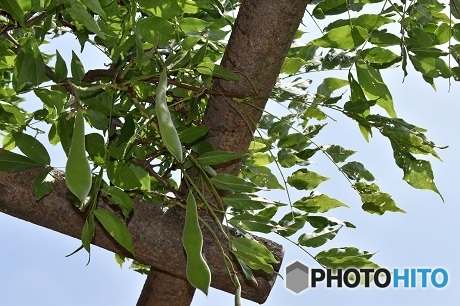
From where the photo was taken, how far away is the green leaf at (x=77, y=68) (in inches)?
48.4

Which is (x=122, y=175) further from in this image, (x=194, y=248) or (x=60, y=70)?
(x=194, y=248)

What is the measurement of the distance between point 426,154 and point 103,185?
0.52 metres

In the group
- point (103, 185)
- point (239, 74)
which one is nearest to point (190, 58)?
point (239, 74)

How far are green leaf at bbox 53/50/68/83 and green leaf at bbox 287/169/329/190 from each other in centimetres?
47

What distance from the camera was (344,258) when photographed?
1.33m

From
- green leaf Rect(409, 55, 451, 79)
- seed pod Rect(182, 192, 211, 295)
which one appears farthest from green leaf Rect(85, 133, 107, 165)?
green leaf Rect(409, 55, 451, 79)

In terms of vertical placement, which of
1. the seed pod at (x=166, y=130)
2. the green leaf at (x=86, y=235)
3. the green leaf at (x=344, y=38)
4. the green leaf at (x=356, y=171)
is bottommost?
the green leaf at (x=86, y=235)

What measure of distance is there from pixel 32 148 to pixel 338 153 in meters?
0.55

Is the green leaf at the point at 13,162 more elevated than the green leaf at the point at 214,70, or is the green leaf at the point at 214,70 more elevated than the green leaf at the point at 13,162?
the green leaf at the point at 214,70

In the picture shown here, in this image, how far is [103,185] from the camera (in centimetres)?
119

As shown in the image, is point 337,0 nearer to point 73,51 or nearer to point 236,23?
point 236,23

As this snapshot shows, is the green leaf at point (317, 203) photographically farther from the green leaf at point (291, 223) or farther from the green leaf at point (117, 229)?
the green leaf at point (117, 229)

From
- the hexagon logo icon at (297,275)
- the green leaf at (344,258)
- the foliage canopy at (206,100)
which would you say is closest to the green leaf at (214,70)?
the foliage canopy at (206,100)

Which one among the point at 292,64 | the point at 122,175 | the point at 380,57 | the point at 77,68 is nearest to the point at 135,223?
the point at 122,175
